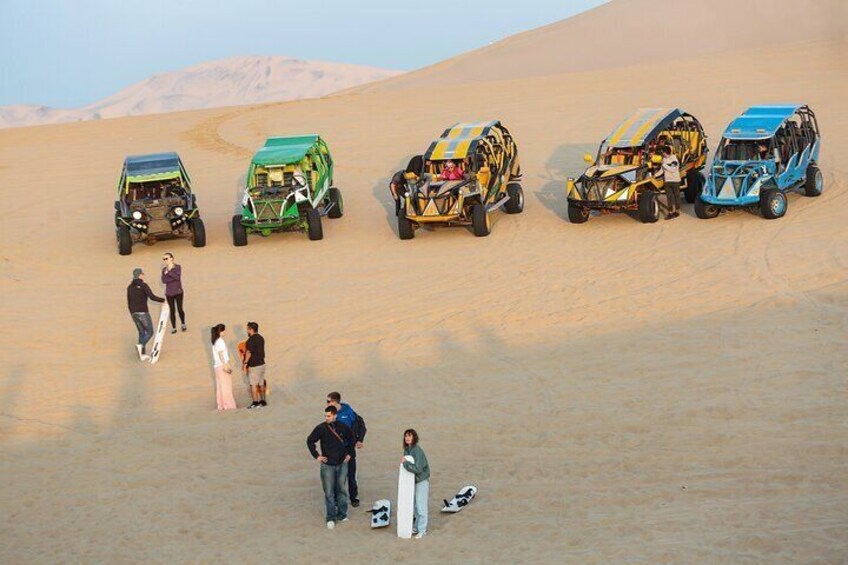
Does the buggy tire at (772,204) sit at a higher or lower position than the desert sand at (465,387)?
higher

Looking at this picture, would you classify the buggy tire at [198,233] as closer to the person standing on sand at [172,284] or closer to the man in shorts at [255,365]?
the person standing on sand at [172,284]

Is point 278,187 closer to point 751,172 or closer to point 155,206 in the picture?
point 155,206

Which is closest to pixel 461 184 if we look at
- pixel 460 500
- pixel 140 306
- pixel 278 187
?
pixel 278 187

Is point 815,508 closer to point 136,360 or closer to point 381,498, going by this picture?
point 381,498

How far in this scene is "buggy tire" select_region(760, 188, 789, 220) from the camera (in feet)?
81.3

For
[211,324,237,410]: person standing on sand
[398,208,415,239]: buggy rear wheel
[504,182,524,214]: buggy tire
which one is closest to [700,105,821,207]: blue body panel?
[504,182,524,214]: buggy tire

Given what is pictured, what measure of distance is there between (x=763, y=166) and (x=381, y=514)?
14592 mm

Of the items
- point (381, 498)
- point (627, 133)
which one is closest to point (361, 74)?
point (627, 133)

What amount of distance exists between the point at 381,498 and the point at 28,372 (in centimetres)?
767

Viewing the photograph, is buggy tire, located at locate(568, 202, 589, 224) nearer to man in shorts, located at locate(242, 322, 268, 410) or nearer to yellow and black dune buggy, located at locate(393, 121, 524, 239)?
yellow and black dune buggy, located at locate(393, 121, 524, 239)

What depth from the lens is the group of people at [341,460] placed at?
484 inches

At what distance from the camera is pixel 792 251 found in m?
22.6

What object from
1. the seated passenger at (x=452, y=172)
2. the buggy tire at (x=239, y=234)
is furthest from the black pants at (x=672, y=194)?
the buggy tire at (x=239, y=234)

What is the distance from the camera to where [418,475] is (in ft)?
40.3
